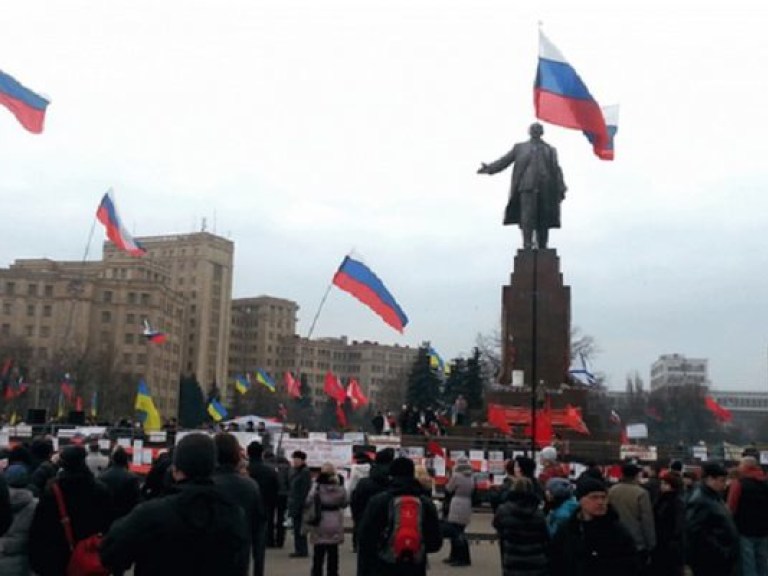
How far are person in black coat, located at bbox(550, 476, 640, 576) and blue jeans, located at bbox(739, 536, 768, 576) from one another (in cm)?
318

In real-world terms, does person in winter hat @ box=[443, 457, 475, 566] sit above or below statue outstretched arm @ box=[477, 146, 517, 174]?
below

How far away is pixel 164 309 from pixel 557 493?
10407 centimetres

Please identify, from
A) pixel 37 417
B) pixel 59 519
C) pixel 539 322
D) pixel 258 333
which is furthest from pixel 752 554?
pixel 258 333

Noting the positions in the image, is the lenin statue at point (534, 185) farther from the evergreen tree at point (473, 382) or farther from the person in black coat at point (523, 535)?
the evergreen tree at point (473, 382)

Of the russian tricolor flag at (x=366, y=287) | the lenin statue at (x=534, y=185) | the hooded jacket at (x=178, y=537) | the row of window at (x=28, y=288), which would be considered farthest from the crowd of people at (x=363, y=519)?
the row of window at (x=28, y=288)

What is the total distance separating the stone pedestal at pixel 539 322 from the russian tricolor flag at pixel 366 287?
9011mm

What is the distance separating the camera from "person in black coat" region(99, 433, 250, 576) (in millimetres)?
4410

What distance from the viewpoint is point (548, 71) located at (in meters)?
16.4

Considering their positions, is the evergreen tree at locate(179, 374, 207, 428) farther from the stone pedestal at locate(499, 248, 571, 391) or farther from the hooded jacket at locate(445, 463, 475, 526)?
the hooded jacket at locate(445, 463, 475, 526)

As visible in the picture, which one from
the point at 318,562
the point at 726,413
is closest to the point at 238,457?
the point at 318,562

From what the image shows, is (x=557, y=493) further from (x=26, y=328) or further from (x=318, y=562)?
(x=26, y=328)

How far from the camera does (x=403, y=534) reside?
22.3 feet

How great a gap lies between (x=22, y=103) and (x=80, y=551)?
12.8 meters

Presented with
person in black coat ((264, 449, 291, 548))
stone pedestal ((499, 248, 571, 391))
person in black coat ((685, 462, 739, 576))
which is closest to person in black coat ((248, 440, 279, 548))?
person in black coat ((264, 449, 291, 548))
